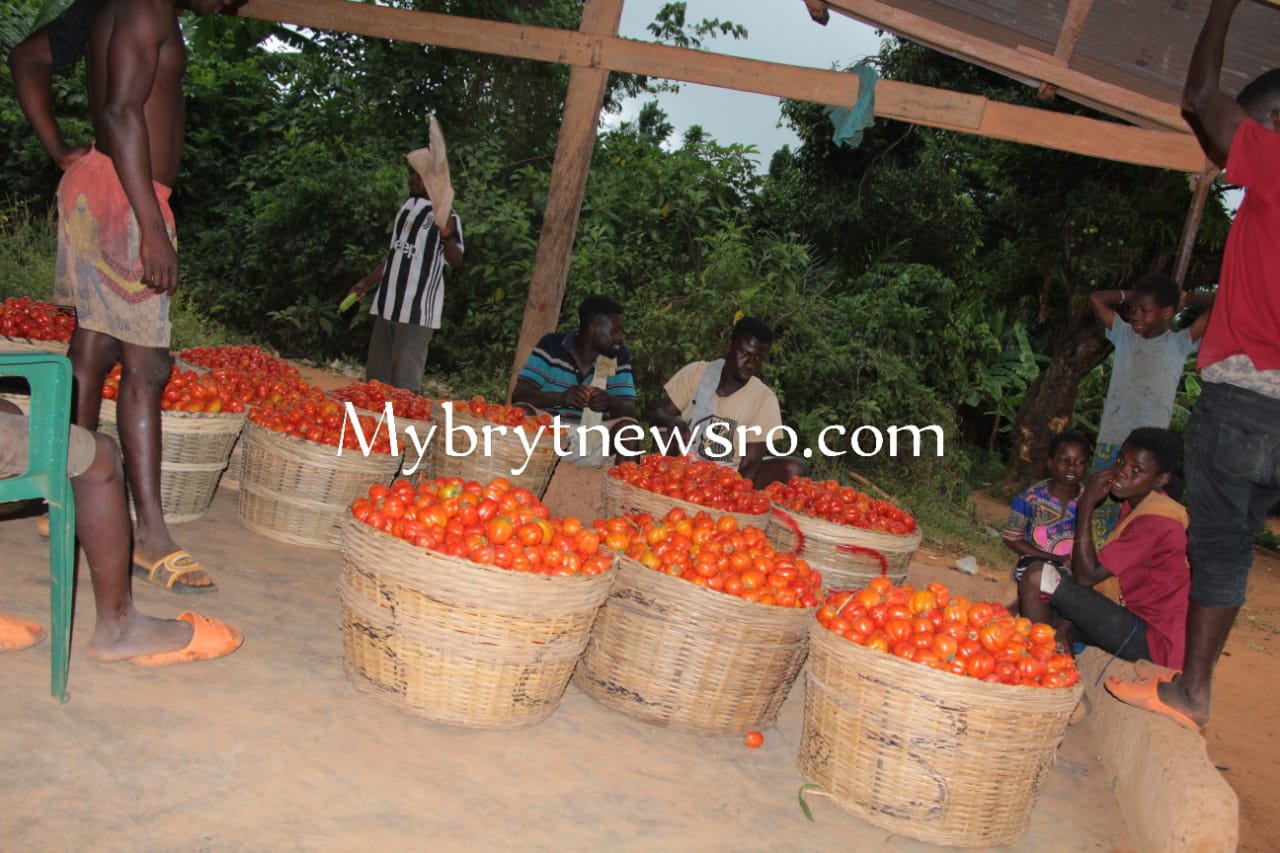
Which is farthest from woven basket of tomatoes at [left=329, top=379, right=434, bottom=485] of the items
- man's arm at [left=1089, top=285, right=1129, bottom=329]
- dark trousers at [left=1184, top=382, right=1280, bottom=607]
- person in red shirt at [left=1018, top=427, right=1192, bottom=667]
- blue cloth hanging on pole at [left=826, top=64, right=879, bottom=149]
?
man's arm at [left=1089, top=285, right=1129, bottom=329]

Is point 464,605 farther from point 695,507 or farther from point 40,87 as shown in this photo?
point 40,87

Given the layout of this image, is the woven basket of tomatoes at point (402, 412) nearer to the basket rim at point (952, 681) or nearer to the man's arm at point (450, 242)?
the man's arm at point (450, 242)

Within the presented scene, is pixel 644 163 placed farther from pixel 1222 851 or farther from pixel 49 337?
pixel 1222 851

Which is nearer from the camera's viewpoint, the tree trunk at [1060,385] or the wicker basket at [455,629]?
the wicker basket at [455,629]

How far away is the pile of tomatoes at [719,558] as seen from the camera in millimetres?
3236

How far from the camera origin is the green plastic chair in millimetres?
2301

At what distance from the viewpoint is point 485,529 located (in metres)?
2.99

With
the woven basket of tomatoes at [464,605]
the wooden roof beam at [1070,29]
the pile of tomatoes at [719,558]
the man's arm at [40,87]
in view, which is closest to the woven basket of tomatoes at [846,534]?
the pile of tomatoes at [719,558]

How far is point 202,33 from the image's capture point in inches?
313

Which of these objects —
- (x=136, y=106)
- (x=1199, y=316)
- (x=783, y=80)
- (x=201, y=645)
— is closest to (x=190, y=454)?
(x=201, y=645)

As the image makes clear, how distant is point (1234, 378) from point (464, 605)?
8.48 ft

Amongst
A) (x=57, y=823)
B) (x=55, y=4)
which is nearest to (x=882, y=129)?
(x=55, y=4)

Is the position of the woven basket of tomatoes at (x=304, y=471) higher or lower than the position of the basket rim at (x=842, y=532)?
lower

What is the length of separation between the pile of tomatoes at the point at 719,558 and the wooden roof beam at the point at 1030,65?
11.7 ft
